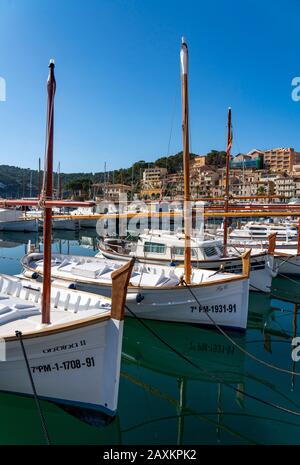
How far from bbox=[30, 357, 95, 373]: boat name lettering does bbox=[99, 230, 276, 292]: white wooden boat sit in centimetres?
1065

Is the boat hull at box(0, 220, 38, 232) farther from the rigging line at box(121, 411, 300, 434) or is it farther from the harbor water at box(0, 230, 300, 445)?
the rigging line at box(121, 411, 300, 434)

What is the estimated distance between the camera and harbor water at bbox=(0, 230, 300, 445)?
22.5 ft

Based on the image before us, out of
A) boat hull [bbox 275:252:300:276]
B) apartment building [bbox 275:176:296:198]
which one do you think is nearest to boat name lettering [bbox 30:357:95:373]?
boat hull [bbox 275:252:300:276]

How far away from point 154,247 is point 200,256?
2.99m

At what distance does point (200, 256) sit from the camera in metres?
18.4

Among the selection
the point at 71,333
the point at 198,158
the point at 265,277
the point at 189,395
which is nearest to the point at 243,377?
the point at 189,395

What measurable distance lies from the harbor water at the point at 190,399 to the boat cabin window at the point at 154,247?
7054mm

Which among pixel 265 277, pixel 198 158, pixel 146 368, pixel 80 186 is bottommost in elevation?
pixel 146 368

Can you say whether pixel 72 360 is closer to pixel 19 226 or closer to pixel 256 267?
pixel 256 267

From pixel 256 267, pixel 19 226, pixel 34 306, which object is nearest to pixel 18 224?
pixel 19 226
